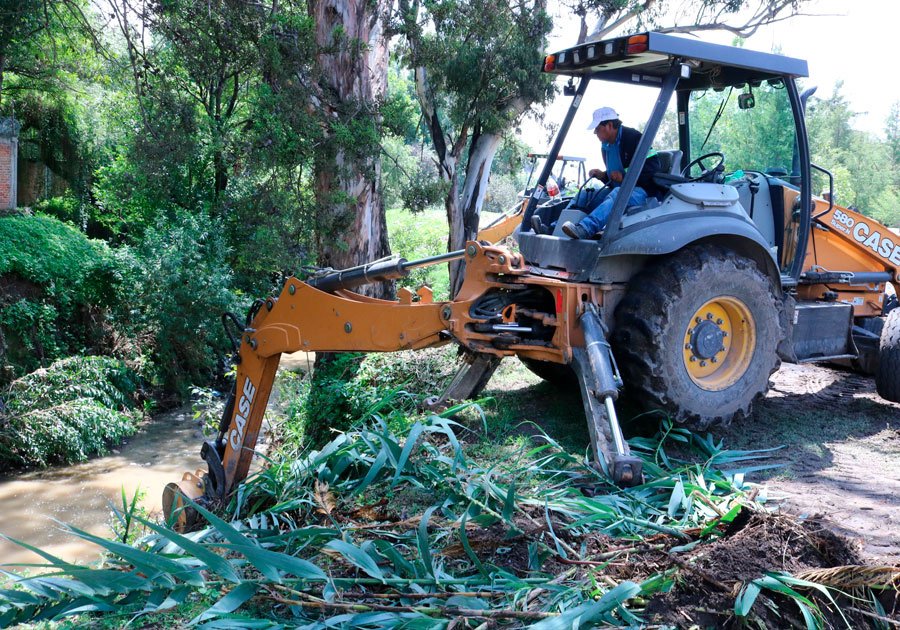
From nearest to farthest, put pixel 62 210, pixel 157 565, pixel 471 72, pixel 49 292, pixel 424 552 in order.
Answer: pixel 157 565
pixel 424 552
pixel 471 72
pixel 49 292
pixel 62 210

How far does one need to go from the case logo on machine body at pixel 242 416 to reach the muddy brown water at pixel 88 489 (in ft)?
8.73

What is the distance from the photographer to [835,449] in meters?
5.27

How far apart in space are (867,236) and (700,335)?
2.73m

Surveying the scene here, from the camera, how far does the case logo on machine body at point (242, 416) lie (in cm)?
529

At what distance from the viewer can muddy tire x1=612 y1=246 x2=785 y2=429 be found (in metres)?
4.90

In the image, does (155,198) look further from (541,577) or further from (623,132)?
(541,577)

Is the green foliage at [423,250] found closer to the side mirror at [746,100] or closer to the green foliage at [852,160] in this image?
the side mirror at [746,100]

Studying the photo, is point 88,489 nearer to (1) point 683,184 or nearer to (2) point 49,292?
(2) point 49,292

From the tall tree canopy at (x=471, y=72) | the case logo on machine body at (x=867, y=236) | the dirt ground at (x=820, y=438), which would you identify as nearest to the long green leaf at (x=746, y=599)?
the dirt ground at (x=820, y=438)

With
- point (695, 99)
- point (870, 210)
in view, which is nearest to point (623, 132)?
point (695, 99)

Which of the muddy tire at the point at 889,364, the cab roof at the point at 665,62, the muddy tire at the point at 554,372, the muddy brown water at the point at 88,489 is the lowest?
the muddy brown water at the point at 88,489

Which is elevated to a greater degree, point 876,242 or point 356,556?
point 876,242

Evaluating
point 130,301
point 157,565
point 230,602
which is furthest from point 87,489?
point 230,602

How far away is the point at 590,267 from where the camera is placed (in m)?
5.09
